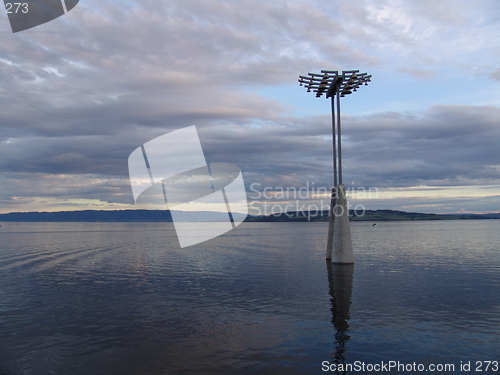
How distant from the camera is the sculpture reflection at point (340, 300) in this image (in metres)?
19.5

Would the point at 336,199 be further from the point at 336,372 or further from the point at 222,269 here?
the point at 336,372

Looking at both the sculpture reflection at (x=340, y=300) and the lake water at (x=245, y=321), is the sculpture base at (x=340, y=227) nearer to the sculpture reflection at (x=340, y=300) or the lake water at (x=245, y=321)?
the sculpture reflection at (x=340, y=300)

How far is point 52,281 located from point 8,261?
82.8 ft

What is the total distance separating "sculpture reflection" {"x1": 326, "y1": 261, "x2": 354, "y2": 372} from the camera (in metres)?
19.5


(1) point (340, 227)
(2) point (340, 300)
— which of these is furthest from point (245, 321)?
(1) point (340, 227)

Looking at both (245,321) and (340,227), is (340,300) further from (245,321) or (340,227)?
(340,227)

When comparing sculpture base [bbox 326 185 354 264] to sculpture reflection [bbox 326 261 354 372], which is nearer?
sculpture reflection [bbox 326 261 354 372]

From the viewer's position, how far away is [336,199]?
44.5m

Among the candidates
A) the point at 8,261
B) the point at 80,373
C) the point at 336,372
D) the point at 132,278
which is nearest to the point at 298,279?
the point at 132,278

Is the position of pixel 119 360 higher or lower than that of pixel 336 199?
lower

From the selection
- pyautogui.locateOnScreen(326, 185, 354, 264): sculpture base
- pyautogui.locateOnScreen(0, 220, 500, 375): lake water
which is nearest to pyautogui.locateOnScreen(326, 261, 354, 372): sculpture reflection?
pyautogui.locateOnScreen(0, 220, 500, 375): lake water

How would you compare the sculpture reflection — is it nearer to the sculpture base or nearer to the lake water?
the lake water

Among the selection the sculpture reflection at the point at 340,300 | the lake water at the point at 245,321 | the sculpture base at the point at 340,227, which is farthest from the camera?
the sculpture base at the point at 340,227

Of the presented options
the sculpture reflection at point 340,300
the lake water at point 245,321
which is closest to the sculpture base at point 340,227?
the sculpture reflection at point 340,300
